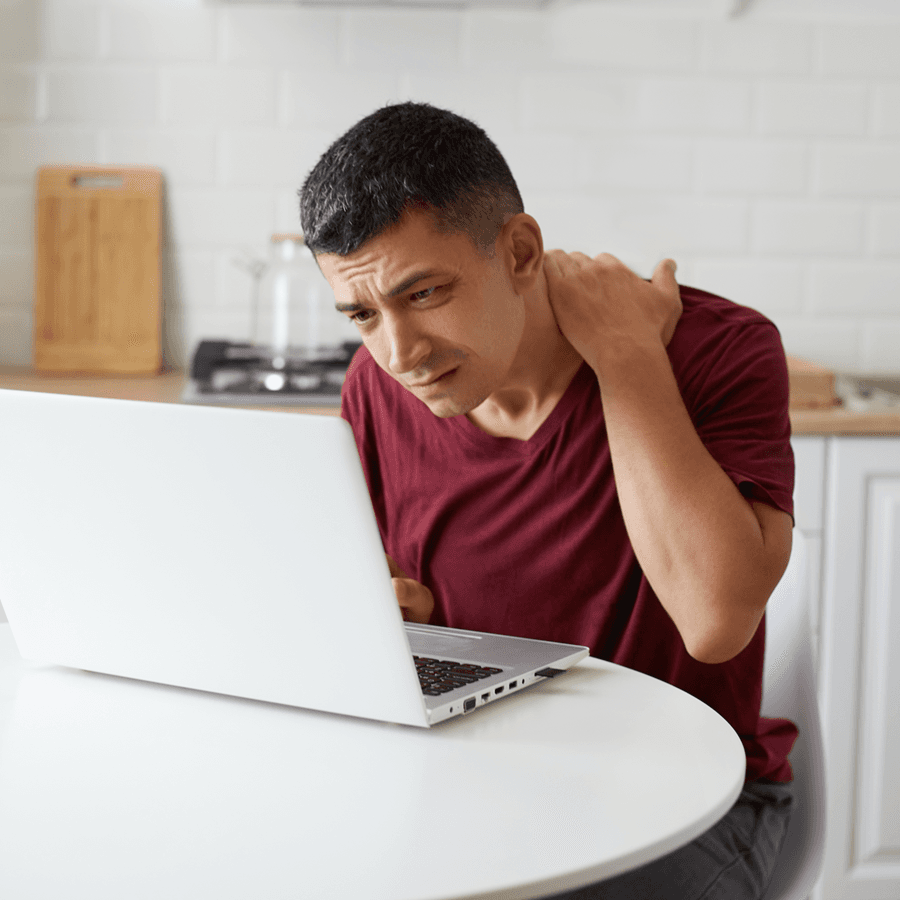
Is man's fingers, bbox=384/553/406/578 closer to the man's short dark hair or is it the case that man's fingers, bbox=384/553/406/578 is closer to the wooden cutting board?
the man's short dark hair

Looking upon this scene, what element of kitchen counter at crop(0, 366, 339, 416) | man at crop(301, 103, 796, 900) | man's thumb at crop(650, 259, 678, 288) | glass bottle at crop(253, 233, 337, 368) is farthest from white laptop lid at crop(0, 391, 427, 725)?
glass bottle at crop(253, 233, 337, 368)

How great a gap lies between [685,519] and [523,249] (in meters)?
0.34

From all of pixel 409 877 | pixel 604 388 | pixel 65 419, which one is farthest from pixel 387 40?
pixel 409 877

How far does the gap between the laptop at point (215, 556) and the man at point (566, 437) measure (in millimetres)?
258

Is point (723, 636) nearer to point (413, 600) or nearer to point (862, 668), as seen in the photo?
point (413, 600)

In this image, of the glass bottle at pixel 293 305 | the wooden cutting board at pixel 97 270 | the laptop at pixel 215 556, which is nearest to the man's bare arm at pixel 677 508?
the laptop at pixel 215 556

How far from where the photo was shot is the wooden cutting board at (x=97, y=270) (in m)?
2.38

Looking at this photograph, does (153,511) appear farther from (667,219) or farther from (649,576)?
(667,219)

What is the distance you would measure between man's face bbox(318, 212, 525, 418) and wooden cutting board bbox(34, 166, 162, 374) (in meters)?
1.39

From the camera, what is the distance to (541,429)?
1249mm

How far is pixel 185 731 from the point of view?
0.83m

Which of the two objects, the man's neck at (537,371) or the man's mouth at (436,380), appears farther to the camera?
the man's neck at (537,371)

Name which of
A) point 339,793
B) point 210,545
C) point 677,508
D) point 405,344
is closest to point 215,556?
point 210,545

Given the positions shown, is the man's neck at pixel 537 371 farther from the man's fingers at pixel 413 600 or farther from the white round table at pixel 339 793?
the white round table at pixel 339 793
